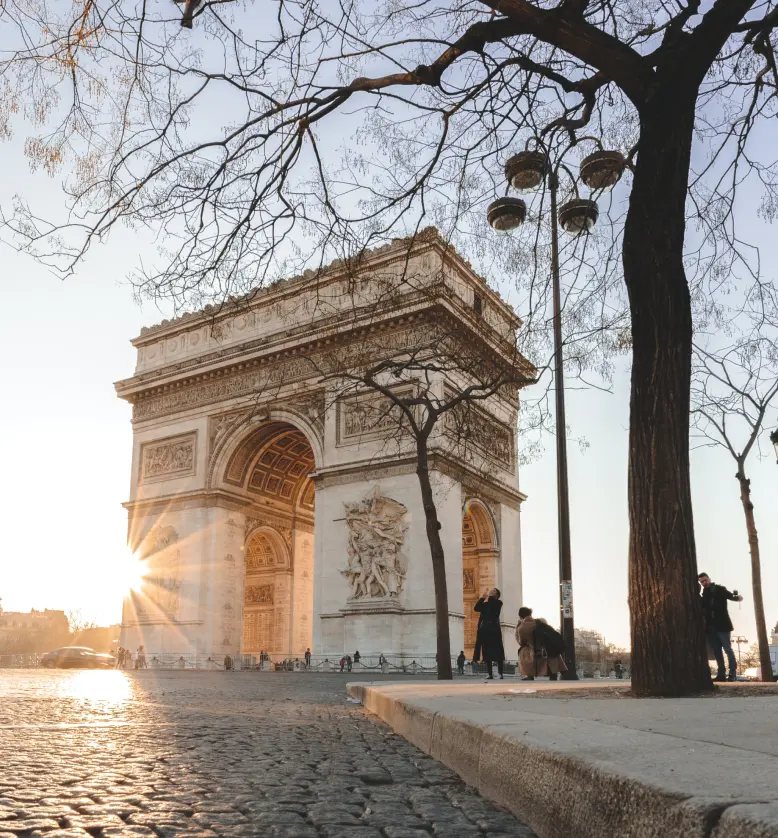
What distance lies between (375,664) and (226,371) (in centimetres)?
1121

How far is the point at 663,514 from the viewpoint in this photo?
18.9 feet

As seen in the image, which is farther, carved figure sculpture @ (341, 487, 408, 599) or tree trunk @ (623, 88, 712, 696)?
carved figure sculpture @ (341, 487, 408, 599)

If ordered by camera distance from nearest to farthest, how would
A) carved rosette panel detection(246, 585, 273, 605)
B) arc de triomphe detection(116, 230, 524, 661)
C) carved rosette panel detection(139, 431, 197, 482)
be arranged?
1. arc de triomphe detection(116, 230, 524, 661)
2. carved rosette panel detection(139, 431, 197, 482)
3. carved rosette panel detection(246, 585, 273, 605)

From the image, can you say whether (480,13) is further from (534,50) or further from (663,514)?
(663,514)

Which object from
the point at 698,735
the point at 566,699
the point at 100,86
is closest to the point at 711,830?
the point at 698,735

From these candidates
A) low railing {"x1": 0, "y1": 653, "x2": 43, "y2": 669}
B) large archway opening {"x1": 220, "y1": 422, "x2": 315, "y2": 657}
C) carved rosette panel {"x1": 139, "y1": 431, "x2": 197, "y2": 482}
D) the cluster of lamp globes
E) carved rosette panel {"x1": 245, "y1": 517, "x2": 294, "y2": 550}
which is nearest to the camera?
the cluster of lamp globes

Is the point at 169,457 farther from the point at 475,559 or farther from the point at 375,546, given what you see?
the point at 475,559

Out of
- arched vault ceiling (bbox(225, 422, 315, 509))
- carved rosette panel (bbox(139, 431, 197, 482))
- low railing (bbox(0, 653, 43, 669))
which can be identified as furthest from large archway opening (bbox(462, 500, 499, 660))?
low railing (bbox(0, 653, 43, 669))

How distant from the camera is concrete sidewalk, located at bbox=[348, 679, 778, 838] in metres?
1.40

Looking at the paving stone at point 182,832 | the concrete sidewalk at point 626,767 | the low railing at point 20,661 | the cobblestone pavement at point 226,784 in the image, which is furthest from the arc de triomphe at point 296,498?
the low railing at point 20,661

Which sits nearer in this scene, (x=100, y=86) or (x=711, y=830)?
(x=711, y=830)

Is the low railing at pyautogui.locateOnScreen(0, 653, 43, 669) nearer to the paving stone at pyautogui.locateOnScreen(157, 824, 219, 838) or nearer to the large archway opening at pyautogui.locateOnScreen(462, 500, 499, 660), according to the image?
the large archway opening at pyautogui.locateOnScreen(462, 500, 499, 660)

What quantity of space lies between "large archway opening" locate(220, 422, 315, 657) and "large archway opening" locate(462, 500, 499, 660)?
6.68 meters

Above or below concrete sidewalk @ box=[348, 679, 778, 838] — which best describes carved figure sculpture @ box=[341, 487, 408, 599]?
above
